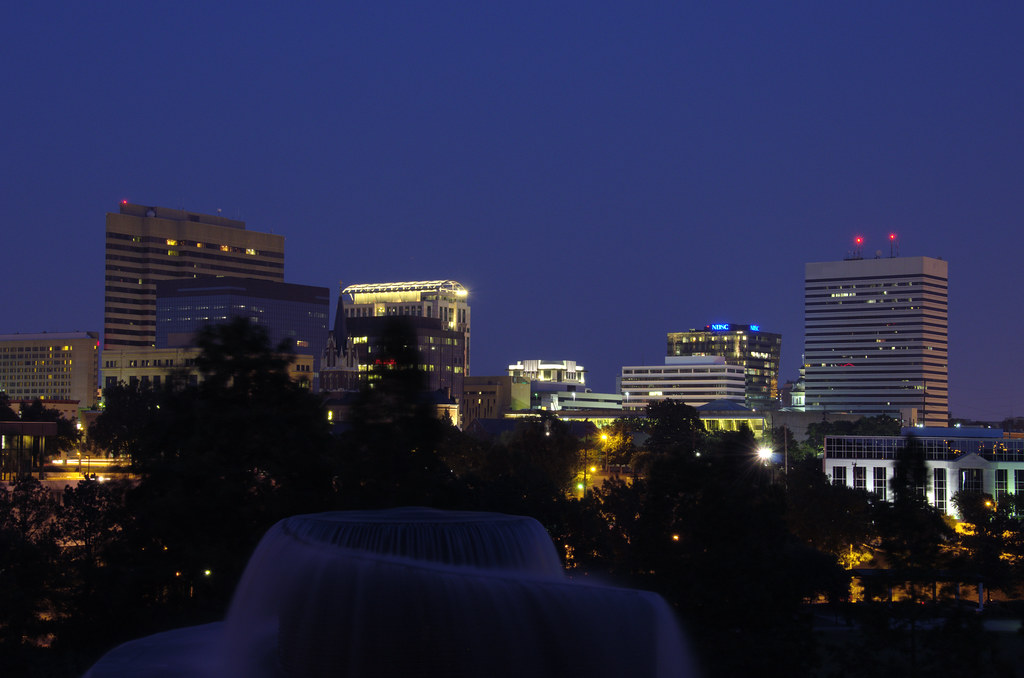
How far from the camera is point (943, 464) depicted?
86438 millimetres

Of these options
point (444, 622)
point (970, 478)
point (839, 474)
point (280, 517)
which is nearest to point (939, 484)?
point (970, 478)

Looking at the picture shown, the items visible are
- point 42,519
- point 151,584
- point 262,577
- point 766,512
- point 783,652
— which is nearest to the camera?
point 262,577

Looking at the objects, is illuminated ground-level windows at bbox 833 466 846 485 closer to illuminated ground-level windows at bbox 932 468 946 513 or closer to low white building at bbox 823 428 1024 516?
low white building at bbox 823 428 1024 516

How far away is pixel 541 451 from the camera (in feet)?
270

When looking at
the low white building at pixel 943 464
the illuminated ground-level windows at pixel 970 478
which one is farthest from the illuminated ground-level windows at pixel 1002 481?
the illuminated ground-level windows at pixel 970 478

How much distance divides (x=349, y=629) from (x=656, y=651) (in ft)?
15.2

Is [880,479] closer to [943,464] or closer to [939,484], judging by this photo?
[939,484]

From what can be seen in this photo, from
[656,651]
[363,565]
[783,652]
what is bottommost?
[783,652]

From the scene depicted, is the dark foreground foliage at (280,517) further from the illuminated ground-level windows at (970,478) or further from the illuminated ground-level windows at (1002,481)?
the illuminated ground-level windows at (1002,481)

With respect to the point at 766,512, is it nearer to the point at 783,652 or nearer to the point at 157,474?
the point at 783,652

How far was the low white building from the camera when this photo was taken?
279ft

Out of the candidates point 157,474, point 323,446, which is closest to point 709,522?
point 323,446

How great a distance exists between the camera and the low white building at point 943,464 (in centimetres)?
8519

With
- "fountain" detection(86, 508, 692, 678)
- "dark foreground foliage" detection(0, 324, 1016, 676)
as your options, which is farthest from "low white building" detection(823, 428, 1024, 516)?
"fountain" detection(86, 508, 692, 678)
